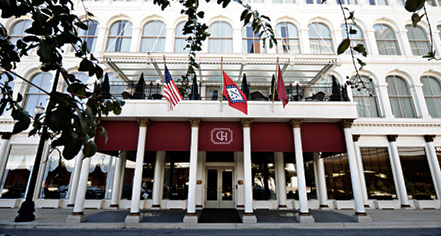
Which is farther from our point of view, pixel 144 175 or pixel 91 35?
pixel 91 35

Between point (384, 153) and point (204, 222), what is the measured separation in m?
13.6

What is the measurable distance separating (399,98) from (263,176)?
1199cm

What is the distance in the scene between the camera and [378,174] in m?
15.8

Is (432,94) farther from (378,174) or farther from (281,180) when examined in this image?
(281,180)

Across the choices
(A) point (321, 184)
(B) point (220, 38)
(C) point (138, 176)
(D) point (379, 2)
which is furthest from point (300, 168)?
(D) point (379, 2)

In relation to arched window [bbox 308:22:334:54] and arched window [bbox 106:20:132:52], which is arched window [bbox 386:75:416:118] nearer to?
arched window [bbox 308:22:334:54]

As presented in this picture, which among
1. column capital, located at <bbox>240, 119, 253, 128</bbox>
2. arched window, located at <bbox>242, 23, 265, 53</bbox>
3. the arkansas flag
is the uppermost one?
arched window, located at <bbox>242, 23, 265, 53</bbox>

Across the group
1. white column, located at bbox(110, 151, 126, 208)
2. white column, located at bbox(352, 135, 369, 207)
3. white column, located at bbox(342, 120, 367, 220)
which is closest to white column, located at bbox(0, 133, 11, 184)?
white column, located at bbox(110, 151, 126, 208)

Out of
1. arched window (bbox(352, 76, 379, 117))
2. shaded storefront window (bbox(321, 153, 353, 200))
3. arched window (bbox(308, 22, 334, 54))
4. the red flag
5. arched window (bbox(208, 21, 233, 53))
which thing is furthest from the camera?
arched window (bbox(308, 22, 334, 54))

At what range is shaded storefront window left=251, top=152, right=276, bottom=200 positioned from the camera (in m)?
15.9

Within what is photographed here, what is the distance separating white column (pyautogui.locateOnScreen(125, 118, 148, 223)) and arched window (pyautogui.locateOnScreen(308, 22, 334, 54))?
549 inches

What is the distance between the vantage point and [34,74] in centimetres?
1755

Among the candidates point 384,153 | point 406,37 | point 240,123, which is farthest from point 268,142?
point 406,37

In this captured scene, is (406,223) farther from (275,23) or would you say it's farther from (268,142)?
(275,23)
